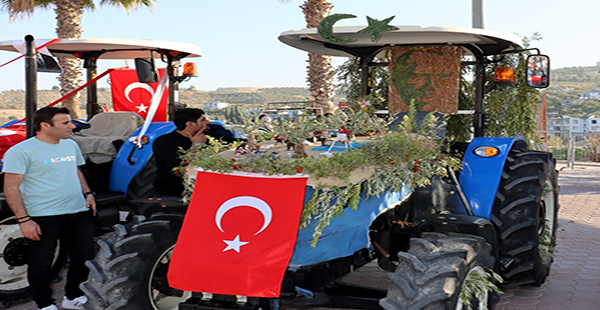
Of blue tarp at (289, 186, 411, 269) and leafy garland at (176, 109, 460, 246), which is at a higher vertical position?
leafy garland at (176, 109, 460, 246)

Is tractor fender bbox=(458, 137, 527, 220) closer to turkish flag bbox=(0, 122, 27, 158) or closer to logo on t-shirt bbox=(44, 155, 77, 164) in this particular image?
logo on t-shirt bbox=(44, 155, 77, 164)

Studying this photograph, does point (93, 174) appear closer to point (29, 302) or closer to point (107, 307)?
point (29, 302)

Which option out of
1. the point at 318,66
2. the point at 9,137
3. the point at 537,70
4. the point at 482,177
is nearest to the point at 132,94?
the point at 9,137

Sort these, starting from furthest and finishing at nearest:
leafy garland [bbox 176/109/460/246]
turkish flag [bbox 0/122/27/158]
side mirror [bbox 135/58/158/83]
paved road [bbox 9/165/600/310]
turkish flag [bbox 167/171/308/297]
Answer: side mirror [bbox 135/58/158/83]
turkish flag [bbox 0/122/27/158]
paved road [bbox 9/165/600/310]
leafy garland [bbox 176/109/460/246]
turkish flag [bbox 167/171/308/297]

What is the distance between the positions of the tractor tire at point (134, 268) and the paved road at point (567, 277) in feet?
6.72

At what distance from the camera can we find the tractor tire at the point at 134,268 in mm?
3725

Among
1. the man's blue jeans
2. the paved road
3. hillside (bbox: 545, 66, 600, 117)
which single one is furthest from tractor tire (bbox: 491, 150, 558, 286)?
hillside (bbox: 545, 66, 600, 117)

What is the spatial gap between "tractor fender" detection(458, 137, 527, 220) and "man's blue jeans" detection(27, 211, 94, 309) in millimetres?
3122

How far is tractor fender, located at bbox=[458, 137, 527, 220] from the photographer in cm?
A: 474

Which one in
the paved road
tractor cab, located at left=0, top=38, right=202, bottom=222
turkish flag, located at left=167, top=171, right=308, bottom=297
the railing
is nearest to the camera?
turkish flag, located at left=167, top=171, right=308, bottom=297

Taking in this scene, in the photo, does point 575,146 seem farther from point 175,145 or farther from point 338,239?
point 338,239

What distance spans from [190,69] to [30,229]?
2832mm

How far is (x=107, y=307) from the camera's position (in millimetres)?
3703

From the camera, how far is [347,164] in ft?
11.6
